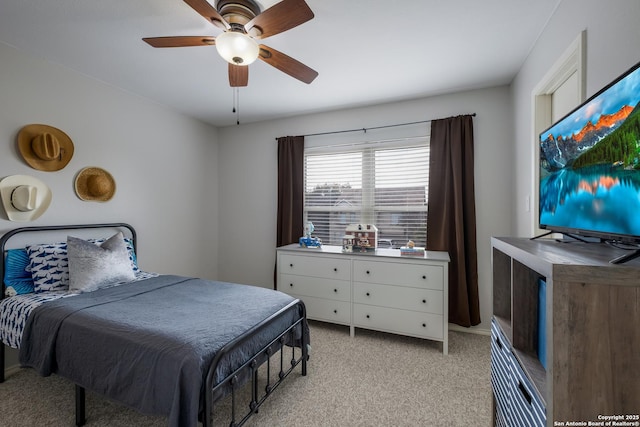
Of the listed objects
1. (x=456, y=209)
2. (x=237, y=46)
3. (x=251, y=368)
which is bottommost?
(x=251, y=368)

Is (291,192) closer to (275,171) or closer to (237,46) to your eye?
(275,171)

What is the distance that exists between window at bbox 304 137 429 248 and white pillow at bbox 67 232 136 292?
214 cm

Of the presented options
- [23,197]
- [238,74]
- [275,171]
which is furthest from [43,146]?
[275,171]

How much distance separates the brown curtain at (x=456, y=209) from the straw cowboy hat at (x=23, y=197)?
12.1ft

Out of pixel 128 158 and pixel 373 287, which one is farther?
pixel 128 158

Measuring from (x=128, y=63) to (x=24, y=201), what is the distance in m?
1.42

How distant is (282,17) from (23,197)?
247 cm

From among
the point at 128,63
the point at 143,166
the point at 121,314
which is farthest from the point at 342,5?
the point at 143,166

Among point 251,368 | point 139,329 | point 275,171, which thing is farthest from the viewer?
point 275,171

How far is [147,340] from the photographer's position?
56.9 inches

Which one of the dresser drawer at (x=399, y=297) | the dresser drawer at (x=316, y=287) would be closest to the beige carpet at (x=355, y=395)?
the dresser drawer at (x=399, y=297)

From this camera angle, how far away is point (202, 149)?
4047 mm

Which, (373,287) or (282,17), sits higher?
(282,17)

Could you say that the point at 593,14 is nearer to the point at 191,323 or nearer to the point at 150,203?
the point at 191,323
